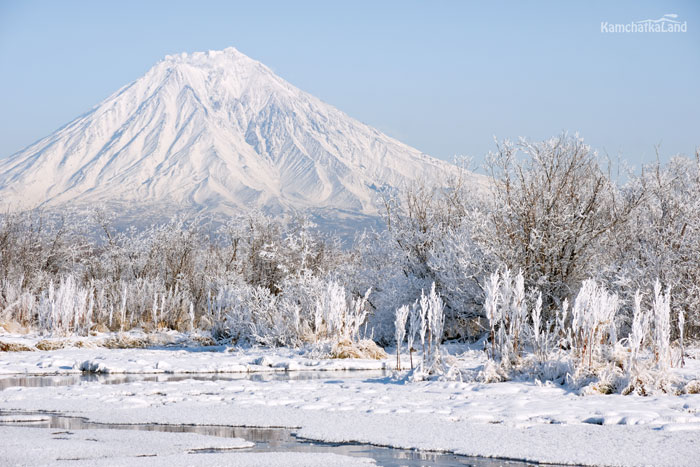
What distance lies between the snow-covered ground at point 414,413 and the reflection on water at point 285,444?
176mm

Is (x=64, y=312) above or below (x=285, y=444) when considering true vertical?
above

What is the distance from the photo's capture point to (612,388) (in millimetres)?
10297

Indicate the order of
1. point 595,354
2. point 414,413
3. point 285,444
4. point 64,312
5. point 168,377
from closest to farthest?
point 285,444, point 414,413, point 595,354, point 168,377, point 64,312

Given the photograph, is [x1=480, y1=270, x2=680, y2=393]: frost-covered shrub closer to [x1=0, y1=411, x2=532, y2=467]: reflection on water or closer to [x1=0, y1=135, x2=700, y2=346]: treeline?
[x1=0, y1=135, x2=700, y2=346]: treeline

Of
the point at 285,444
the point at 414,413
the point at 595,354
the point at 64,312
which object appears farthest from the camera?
the point at 64,312

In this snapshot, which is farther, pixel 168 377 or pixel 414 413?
pixel 168 377

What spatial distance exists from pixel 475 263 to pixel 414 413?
7.08 m

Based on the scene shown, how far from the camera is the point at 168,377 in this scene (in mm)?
13711

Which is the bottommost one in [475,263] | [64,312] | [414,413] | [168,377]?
[414,413]

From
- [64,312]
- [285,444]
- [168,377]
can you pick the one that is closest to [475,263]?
[168,377]

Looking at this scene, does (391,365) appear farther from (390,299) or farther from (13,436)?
(13,436)

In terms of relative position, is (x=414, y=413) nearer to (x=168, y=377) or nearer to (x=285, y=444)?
(x=285, y=444)

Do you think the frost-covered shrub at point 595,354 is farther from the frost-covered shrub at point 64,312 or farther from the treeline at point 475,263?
the frost-covered shrub at point 64,312

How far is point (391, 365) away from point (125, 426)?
7107 mm
